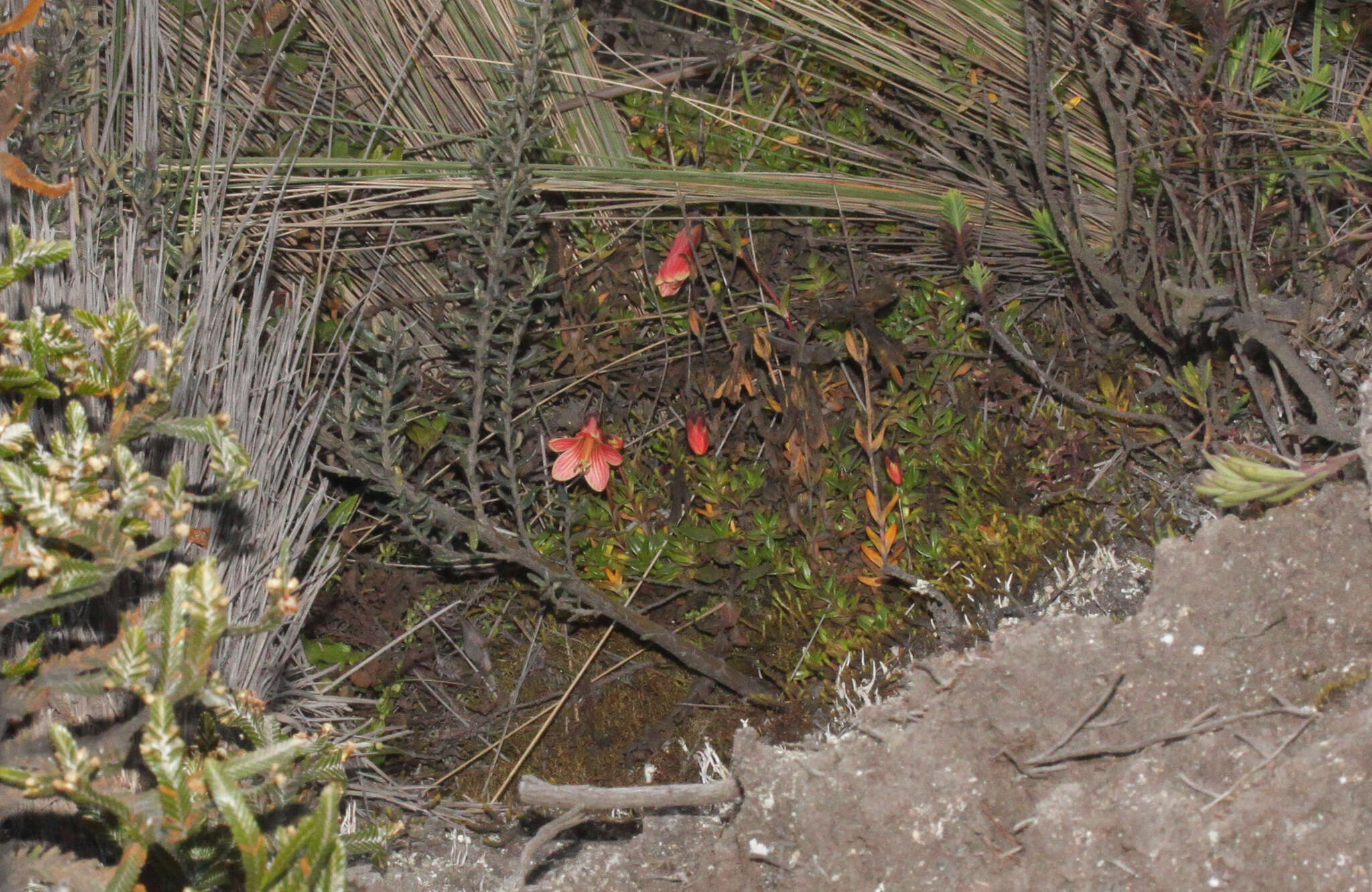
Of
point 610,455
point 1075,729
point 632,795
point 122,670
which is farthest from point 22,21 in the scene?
point 1075,729

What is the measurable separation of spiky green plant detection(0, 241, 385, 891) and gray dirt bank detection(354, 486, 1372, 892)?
707 millimetres

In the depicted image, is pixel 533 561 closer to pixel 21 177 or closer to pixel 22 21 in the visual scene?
pixel 21 177

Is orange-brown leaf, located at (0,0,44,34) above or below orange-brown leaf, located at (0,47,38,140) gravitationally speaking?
above

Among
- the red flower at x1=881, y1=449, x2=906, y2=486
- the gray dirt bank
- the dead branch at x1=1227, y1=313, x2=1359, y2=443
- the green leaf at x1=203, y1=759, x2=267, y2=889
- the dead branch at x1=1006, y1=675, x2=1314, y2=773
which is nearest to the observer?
the green leaf at x1=203, y1=759, x2=267, y2=889

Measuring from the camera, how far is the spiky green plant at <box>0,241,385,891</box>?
1396mm

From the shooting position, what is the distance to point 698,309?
8.17ft

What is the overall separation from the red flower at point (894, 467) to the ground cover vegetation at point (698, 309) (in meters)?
0.01

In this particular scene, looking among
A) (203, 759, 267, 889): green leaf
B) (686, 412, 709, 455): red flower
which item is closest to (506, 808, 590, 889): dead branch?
(203, 759, 267, 889): green leaf

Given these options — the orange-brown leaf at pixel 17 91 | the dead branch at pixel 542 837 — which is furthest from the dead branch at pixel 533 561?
the orange-brown leaf at pixel 17 91

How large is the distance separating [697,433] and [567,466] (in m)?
0.31

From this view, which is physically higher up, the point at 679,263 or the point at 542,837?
the point at 679,263

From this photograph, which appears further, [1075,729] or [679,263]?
[679,263]

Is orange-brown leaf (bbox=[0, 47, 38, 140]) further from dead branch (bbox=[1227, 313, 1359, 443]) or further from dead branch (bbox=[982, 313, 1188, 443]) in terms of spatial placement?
dead branch (bbox=[1227, 313, 1359, 443])

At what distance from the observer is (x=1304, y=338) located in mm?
2123
